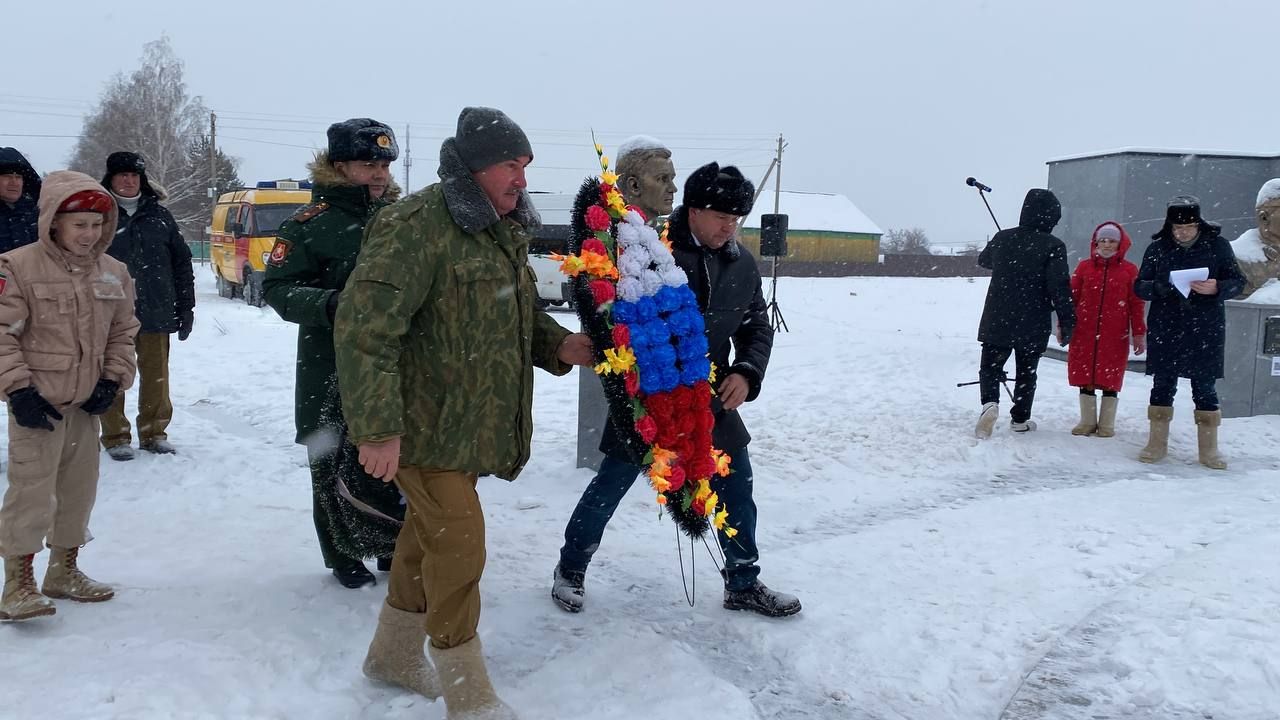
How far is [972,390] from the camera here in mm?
9578

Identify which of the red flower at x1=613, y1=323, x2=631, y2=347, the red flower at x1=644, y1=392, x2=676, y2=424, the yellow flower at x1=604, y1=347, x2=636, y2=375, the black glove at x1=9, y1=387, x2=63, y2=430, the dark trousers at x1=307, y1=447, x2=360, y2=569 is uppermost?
the red flower at x1=613, y1=323, x2=631, y2=347

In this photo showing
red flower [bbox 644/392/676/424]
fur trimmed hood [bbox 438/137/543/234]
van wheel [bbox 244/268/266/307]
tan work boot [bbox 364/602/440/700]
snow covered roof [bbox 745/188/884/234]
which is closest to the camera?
fur trimmed hood [bbox 438/137/543/234]

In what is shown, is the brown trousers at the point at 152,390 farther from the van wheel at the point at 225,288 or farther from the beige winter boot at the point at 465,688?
the van wheel at the point at 225,288

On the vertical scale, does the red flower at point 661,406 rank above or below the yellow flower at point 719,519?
above

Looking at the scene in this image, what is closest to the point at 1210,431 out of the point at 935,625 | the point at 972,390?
the point at 972,390

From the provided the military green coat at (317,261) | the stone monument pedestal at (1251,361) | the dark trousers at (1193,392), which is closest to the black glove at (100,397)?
the military green coat at (317,261)

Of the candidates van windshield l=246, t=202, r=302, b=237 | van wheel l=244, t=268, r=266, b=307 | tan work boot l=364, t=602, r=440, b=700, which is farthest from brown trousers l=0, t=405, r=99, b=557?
van windshield l=246, t=202, r=302, b=237

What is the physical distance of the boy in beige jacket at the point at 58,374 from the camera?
11.4 feet

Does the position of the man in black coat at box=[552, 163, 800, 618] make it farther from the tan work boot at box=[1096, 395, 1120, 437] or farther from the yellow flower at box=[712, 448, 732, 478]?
the tan work boot at box=[1096, 395, 1120, 437]

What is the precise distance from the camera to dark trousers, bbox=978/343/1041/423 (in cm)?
741

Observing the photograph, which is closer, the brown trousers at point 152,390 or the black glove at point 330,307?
the black glove at point 330,307

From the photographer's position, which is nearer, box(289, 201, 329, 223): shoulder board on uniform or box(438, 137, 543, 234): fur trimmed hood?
box(438, 137, 543, 234): fur trimmed hood

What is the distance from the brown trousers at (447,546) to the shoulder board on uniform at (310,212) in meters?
1.44

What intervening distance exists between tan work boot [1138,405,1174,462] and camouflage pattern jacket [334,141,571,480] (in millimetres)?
5714
